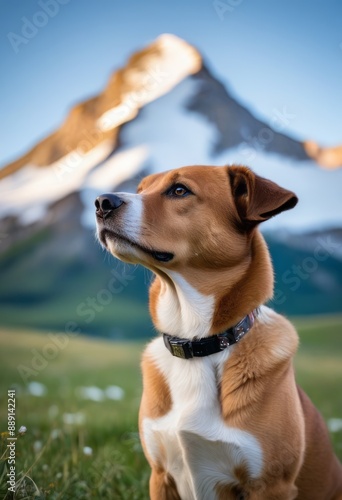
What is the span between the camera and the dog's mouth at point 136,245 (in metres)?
2.65

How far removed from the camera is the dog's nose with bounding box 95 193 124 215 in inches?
102

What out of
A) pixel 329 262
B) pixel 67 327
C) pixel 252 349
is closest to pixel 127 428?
pixel 67 327

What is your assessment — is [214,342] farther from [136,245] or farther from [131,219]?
[131,219]

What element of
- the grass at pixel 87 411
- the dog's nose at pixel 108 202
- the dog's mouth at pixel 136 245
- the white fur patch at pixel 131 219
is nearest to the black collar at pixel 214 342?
the dog's mouth at pixel 136 245

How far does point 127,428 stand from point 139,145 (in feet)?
11.0

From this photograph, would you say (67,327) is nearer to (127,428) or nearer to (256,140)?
(127,428)

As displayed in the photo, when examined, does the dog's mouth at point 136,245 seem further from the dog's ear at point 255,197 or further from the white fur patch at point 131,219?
the dog's ear at point 255,197

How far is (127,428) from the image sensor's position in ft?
15.6

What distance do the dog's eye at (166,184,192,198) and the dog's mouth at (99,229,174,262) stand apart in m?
0.29

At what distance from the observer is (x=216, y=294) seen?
2746 millimetres

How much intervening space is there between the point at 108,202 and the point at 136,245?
223 millimetres

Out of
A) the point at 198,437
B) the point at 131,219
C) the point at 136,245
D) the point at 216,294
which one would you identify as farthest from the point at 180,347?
the point at 131,219

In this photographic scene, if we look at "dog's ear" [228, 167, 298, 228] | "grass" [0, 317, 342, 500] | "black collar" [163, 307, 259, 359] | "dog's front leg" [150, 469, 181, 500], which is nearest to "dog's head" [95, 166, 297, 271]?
"dog's ear" [228, 167, 298, 228]

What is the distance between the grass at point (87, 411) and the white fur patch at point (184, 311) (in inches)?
40.8
